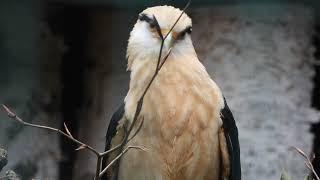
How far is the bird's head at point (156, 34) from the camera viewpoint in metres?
2.88

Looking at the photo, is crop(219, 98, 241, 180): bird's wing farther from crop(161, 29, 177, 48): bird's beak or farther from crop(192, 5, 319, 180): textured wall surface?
crop(192, 5, 319, 180): textured wall surface

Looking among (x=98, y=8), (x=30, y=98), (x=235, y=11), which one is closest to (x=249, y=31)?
(x=235, y=11)

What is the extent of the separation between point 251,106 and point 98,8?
666mm

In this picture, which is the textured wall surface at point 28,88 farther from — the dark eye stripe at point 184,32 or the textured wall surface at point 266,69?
the dark eye stripe at point 184,32

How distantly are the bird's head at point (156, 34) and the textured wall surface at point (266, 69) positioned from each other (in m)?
0.82

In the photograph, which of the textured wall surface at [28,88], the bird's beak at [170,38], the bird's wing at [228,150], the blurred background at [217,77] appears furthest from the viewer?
the blurred background at [217,77]

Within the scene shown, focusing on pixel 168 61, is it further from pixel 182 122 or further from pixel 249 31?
pixel 249 31

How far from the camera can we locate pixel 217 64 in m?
3.92

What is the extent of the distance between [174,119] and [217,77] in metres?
0.98

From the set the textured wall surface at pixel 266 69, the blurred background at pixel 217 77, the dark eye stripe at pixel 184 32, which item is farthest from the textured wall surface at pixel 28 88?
the dark eye stripe at pixel 184 32

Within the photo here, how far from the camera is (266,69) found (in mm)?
3891

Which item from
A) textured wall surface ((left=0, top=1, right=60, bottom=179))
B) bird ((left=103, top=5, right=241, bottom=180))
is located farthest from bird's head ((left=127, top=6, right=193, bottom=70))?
textured wall surface ((left=0, top=1, right=60, bottom=179))

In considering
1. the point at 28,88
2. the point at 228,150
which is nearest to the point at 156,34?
the point at 228,150

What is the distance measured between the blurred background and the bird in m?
0.81
